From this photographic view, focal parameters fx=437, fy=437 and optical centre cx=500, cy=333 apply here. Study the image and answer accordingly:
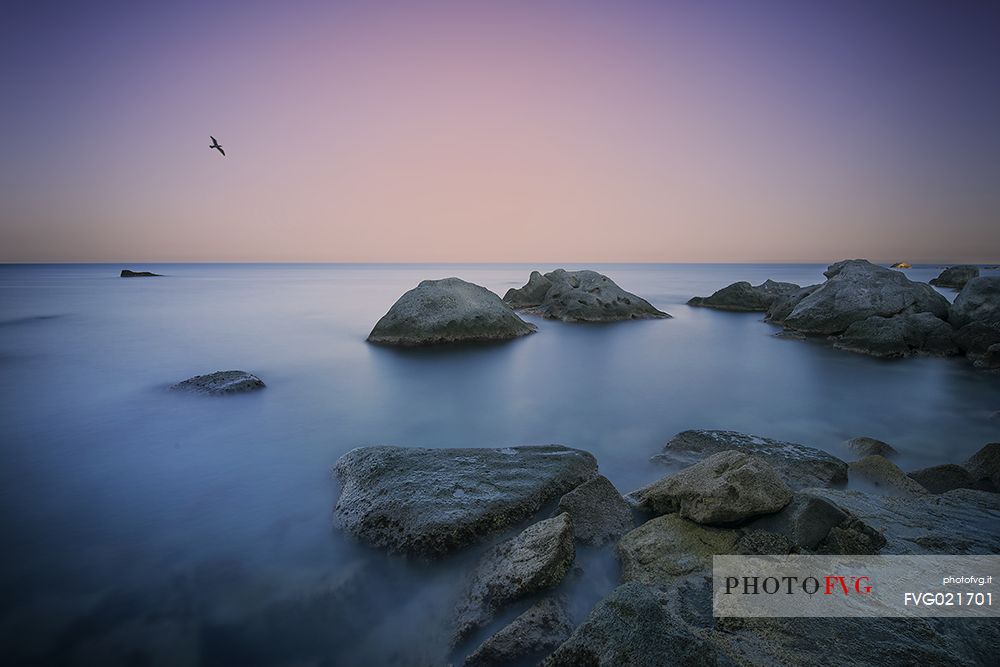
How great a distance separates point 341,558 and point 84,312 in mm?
29931

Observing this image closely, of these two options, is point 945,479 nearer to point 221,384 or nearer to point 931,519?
point 931,519

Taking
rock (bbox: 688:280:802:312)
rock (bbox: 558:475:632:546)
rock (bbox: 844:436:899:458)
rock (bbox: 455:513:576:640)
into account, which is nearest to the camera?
rock (bbox: 455:513:576:640)

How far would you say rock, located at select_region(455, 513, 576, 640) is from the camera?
3295mm

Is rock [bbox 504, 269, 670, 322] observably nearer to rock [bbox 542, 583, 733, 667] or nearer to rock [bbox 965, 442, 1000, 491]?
rock [bbox 965, 442, 1000, 491]

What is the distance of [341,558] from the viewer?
13.4 feet

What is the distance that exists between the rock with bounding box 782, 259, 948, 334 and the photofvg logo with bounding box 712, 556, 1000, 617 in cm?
1473

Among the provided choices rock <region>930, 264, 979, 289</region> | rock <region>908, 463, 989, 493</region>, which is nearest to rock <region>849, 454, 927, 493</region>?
rock <region>908, 463, 989, 493</region>

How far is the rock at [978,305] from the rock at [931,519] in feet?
41.4

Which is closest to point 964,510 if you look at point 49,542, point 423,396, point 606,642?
point 606,642

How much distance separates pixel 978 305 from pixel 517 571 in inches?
686

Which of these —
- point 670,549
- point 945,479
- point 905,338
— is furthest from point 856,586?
point 905,338

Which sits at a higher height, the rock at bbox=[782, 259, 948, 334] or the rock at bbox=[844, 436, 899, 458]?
the rock at bbox=[782, 259, 948, 334]

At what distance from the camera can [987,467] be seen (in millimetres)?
4930

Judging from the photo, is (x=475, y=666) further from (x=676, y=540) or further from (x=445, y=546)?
(x=676, y=540)
